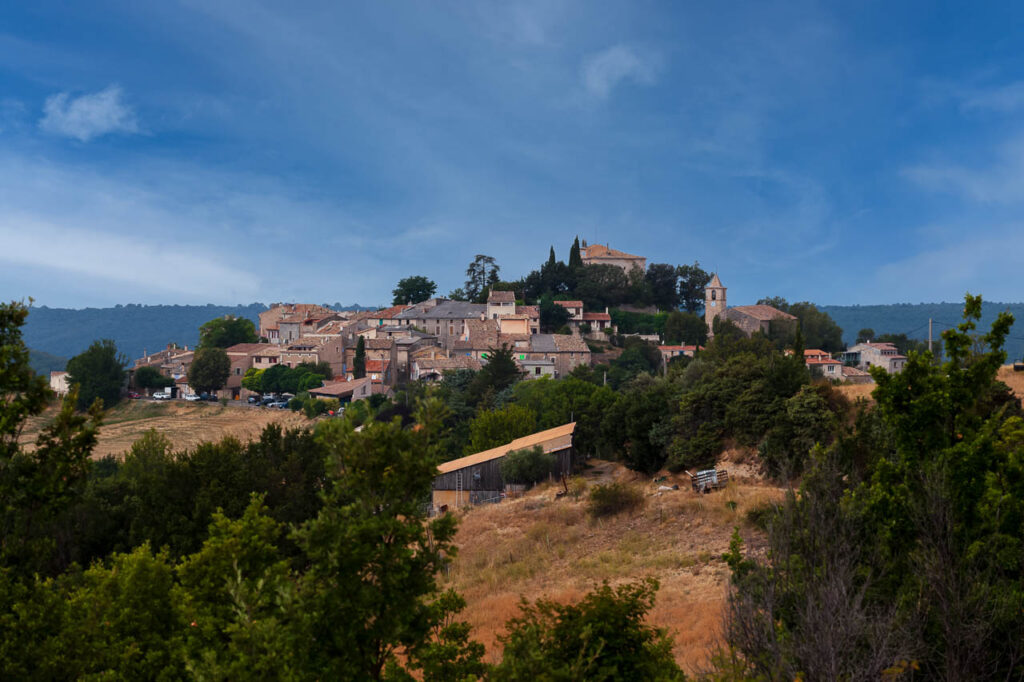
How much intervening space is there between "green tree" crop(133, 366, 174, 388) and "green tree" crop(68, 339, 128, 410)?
294cm

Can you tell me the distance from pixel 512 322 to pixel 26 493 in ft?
220

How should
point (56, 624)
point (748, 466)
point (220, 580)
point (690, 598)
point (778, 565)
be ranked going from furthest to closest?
point (748, 466) → point (690, 598) → point (778, 565) → point (220, 580) → point (56, 624)

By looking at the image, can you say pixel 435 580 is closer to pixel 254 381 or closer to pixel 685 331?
pixel 254 381

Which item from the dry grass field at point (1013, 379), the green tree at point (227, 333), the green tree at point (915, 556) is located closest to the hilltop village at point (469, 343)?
the green tree at point (227, 333)

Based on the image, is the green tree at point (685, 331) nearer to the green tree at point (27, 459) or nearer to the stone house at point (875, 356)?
the stone house at point (875, 356)

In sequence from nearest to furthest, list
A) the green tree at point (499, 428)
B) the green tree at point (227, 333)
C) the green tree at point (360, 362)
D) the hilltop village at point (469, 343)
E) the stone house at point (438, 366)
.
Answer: the green tree at point (499, 428), the stone house at point (438, 366), the hilltop village at point (469, 343), the green tree at point (360, 362), the green tree at point (227, 333)

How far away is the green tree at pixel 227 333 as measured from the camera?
283 ft

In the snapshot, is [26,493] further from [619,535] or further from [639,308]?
[639,308]

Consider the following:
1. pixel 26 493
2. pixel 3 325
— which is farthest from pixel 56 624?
pixel 3 325

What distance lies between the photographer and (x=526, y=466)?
28453 mm

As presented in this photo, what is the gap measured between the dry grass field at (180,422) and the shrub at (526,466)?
94.5 feet

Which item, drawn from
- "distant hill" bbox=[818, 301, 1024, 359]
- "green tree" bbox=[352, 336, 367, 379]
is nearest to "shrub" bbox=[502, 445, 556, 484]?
"green tree" bbox=[352, 336, 367, 379]

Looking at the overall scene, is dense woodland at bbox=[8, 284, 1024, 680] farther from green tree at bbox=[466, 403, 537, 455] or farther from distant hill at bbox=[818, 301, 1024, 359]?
distant hill at bbox=[818, 301, 1024, 359]

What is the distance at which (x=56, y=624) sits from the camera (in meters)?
5.50
